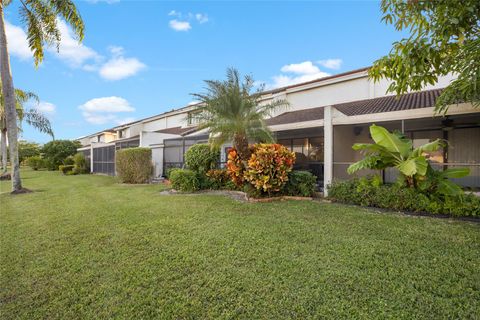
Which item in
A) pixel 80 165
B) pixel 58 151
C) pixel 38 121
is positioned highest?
pixel 38 121

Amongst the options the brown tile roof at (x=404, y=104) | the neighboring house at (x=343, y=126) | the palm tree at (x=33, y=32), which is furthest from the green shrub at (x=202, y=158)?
the palm tree at (x=33, y=32)

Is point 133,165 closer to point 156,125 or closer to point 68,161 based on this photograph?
point 156,125

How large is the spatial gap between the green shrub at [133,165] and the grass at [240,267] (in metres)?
9.04

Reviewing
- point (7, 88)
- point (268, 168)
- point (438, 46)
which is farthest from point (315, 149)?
point (7, 88)

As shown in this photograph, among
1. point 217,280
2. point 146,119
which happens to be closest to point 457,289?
point 217,280

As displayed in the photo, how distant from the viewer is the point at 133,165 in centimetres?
1644

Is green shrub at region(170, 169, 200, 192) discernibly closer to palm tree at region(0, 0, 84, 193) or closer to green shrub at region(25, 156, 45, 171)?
palm tree at region(0, 0, 84, 193)

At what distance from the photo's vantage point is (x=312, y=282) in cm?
362

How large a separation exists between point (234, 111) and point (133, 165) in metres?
9.10

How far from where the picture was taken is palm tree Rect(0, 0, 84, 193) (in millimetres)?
12602

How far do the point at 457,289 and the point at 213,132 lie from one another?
9143 mm

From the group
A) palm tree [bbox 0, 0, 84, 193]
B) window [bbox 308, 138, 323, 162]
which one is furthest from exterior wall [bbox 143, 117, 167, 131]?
window [bbox 308, 138, 323, 162]

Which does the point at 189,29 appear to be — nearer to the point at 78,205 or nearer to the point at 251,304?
the point at 78,205

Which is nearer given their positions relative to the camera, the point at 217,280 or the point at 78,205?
the point at 217,280
